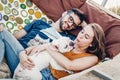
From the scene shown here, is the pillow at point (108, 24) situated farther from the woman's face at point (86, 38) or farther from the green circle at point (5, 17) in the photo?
the green circle at point (5, 17)

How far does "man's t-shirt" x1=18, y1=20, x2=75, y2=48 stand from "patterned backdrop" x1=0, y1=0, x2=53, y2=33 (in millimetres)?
179

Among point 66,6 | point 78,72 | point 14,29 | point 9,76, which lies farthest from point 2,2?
point 78,72

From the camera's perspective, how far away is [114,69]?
7.64 feet

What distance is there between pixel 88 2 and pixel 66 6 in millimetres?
296

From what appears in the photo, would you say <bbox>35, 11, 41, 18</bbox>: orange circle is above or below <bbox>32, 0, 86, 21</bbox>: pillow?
below

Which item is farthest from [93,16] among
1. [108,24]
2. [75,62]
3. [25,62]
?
[25,62]

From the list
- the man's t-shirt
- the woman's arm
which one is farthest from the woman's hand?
the man's t-shirt

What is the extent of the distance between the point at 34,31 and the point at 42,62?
378mm

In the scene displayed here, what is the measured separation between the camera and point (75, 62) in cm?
184

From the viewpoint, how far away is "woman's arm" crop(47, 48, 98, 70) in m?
1.83

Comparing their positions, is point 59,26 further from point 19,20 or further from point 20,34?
point 19,20

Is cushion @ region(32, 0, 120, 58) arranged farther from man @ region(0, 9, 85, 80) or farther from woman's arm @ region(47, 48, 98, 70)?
woman's arm @ region(47, 48, 98, 70)

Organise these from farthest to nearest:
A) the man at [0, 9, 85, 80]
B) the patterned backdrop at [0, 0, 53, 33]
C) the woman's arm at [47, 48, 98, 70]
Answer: the patterned backdrop at [0, 0, 53, 33] → the man at [0, 9, 85, 80] → the woman's arm at [47, 48, 98, 70]

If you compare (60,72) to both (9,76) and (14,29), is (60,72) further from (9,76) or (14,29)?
(14,29)
